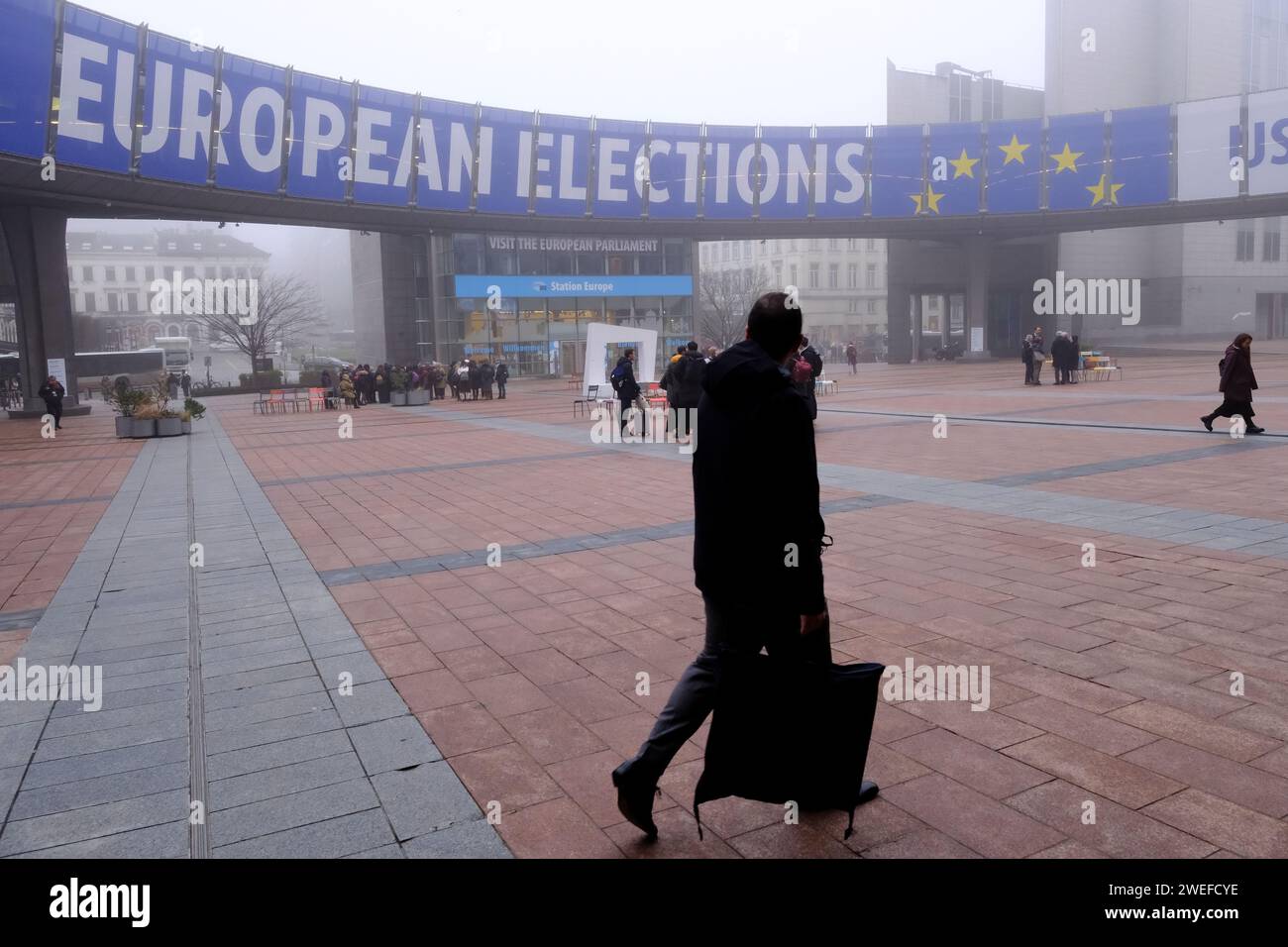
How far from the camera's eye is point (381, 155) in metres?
34.1

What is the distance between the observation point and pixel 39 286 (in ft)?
93.1

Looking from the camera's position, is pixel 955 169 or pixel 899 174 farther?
pixel 955 169

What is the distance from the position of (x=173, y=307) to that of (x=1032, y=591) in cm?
8973

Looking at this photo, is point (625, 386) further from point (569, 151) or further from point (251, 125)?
point (569, 151)

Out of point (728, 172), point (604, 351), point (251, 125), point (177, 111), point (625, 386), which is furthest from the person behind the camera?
point (728, 172)

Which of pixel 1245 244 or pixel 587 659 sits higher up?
pixel 1245 244

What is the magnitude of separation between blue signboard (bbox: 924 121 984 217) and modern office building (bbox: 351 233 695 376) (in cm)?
1192

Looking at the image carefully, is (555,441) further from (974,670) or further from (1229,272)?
(1229,272)

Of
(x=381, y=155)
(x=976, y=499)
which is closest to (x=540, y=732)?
(x=976, y=499)

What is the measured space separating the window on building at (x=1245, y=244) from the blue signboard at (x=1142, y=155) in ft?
57.0

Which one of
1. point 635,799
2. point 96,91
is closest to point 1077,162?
point 96,91

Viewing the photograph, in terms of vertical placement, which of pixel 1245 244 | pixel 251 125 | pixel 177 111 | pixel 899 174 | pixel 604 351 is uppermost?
pixel 899 174

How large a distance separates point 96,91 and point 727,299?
171ft

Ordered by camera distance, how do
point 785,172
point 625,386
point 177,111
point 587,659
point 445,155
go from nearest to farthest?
point 587,659 < point 625,386 < point 177,111 < point 445,155 < point 785,172
